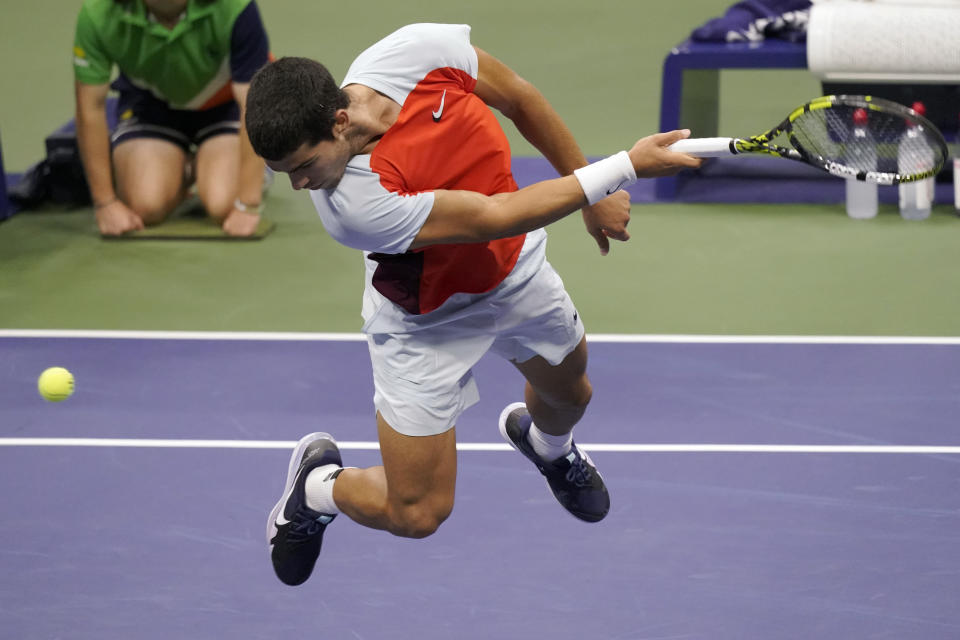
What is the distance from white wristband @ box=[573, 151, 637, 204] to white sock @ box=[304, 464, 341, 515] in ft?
4.19

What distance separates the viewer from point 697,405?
5.29 metres

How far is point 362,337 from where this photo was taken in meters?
5.96

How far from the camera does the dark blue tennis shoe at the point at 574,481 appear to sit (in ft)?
14.1

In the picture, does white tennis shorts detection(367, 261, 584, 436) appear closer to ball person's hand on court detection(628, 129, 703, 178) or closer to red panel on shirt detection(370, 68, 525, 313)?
red panel on shirt detection(370, 68, 525, 313)

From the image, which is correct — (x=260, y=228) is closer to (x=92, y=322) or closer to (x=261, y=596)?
(x=92, y=322)

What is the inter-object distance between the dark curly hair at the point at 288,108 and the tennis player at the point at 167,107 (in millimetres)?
3908

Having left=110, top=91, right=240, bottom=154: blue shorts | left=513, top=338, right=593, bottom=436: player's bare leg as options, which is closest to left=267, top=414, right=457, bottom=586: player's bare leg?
left=513, top=338, right=593, bottom=436: player's bare leg

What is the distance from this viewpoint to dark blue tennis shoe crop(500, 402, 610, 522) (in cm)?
429

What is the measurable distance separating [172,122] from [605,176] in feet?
15.6

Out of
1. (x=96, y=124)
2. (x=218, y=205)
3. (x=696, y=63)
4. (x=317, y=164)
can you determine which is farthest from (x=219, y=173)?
(x=317, y=164)

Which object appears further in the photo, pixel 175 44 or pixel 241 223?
pixel 241 223

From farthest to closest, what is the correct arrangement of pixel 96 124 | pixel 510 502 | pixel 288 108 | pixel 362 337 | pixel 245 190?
pixel 245 190, pixel 96 124, pixel 362 337, pixel 510 502, pixel 288 108

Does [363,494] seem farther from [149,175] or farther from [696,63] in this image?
[696,63]

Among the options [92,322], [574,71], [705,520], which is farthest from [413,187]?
[574,71]
